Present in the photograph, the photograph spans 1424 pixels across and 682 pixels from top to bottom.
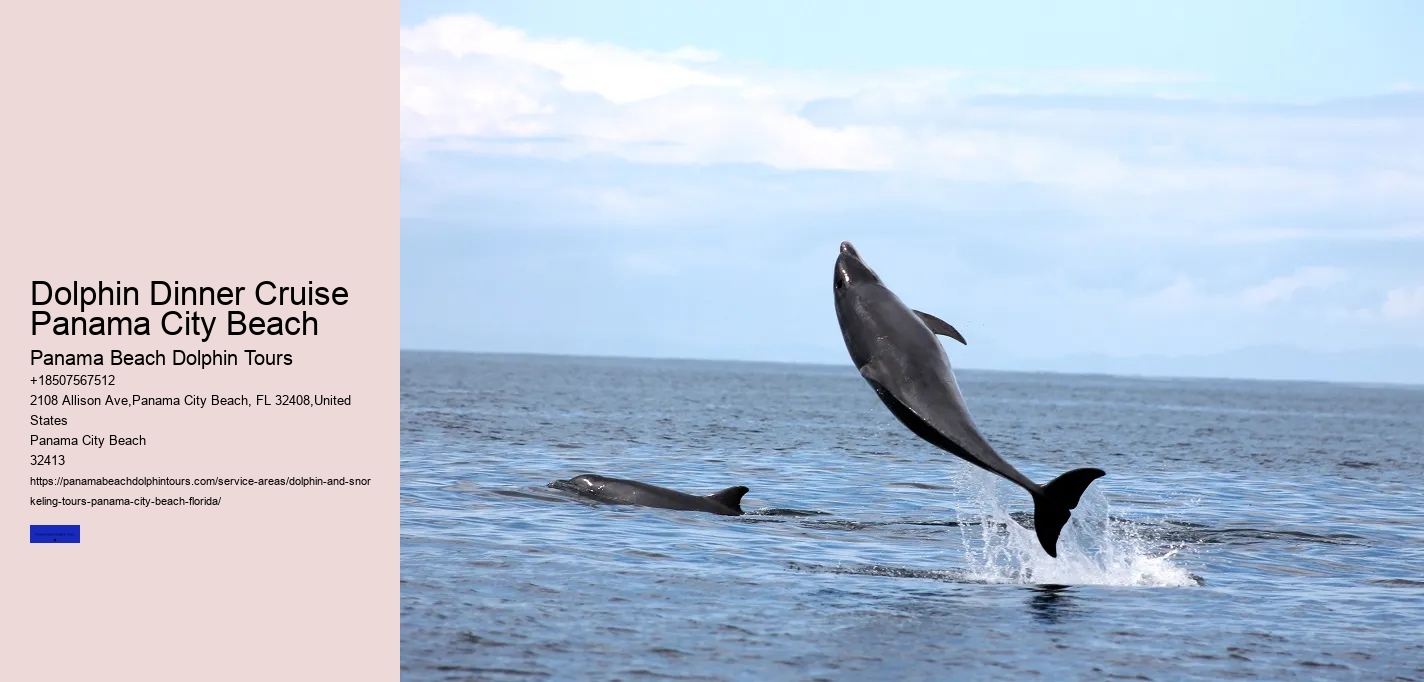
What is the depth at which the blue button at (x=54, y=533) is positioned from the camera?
51.8 feet

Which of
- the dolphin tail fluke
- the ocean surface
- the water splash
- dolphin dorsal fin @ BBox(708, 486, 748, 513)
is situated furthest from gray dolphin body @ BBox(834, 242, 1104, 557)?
dolphin dorsal fin @ BBox(708, 486, 748, 513)

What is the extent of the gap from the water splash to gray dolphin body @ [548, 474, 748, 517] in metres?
4.26

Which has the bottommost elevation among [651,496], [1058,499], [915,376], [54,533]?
[651,496]

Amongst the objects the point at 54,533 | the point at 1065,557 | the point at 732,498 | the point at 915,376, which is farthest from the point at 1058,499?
the point at 732,498

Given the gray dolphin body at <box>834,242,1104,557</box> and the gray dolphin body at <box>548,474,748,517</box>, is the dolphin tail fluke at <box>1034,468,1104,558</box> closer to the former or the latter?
the gray dolphin body at <box>834,242,1104,557</box>

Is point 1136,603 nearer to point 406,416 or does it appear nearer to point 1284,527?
point 1284,527

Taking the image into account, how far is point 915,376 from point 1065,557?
28.6 feet

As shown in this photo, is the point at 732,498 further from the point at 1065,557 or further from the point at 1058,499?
the point at 1058,499

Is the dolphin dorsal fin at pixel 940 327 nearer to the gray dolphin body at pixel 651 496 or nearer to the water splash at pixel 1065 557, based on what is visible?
the water splash at pixel 1065 557

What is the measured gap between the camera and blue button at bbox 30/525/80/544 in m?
15.8

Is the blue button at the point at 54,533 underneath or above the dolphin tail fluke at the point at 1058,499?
underneath

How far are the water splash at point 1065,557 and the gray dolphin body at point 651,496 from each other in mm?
4257

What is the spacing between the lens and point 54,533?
15836 mm

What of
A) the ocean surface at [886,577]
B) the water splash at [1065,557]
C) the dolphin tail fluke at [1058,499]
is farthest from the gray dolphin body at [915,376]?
the water splash at [1065,557]
